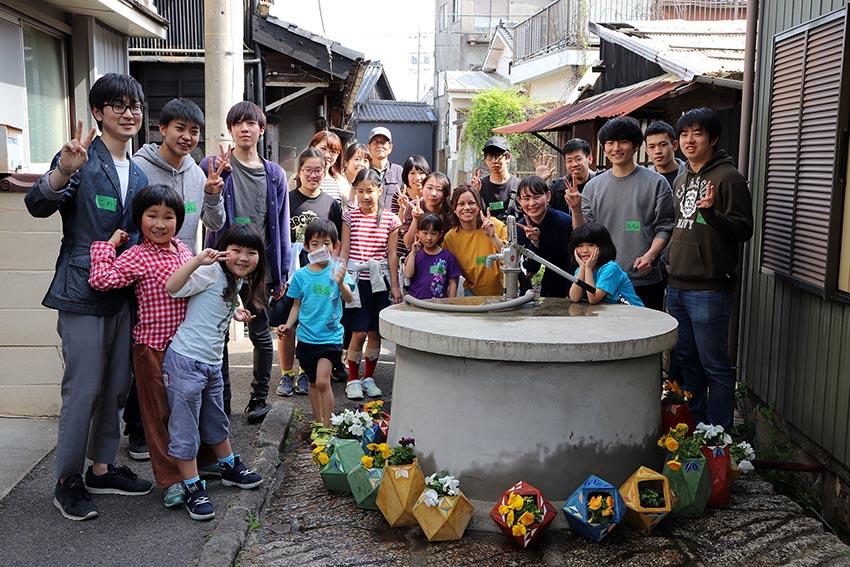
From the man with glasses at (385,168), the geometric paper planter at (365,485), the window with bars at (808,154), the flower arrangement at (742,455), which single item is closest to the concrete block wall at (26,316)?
the geometric paper planter at (365,485)

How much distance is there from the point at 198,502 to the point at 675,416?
264 cm

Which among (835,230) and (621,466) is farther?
(835,230)

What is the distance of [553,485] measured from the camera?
3.96 meters

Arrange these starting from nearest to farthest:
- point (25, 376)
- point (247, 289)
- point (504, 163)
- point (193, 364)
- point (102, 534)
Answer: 1. point (102, 534)
2. point (193, 364)
3. point (247, 289)
4. point (25, 376)
5. point (504, 163)

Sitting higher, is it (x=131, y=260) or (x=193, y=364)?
(x=131, y=260)

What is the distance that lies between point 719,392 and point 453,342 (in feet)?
6.23

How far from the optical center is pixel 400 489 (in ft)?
12.9

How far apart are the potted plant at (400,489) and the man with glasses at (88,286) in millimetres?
1401

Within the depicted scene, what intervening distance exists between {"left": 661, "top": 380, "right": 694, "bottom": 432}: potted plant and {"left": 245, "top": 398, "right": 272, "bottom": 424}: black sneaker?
8.40 ft

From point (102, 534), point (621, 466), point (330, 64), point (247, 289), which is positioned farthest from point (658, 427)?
point (330, 64)

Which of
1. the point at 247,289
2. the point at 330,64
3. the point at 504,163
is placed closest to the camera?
the point at 247,289

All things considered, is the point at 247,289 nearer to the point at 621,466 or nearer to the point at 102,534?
the point at 102,534

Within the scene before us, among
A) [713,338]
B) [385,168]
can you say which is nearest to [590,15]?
[385,168]

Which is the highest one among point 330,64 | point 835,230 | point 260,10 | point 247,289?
point 260,10
